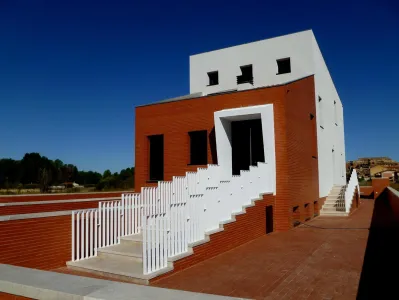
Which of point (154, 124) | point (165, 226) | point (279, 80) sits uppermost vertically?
point (279, 80)

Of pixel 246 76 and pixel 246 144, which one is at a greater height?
pixel 246 76

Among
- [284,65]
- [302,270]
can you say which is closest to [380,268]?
[302,270]

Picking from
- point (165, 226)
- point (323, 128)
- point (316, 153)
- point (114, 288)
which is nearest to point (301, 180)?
point (316, 153)

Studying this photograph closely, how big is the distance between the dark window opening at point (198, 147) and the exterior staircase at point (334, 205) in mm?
7317

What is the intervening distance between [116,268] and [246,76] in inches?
628

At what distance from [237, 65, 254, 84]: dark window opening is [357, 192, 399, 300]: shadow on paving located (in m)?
11.6

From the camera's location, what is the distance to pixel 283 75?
18.7 m

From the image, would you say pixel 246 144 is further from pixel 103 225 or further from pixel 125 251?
pixel 125 251

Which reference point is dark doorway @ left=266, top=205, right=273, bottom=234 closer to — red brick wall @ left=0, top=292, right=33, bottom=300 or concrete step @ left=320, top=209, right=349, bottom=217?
concrete step @ left=320, top=209, right=349, bottom=217

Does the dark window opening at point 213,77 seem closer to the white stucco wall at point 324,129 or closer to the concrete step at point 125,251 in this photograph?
the white stucco wall at point 324,129

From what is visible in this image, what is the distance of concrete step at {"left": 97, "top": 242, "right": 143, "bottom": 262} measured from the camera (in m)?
6.97

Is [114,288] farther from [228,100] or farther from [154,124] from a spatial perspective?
[154,124]

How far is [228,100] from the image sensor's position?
13.5m

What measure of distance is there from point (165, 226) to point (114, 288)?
13.6 feet
